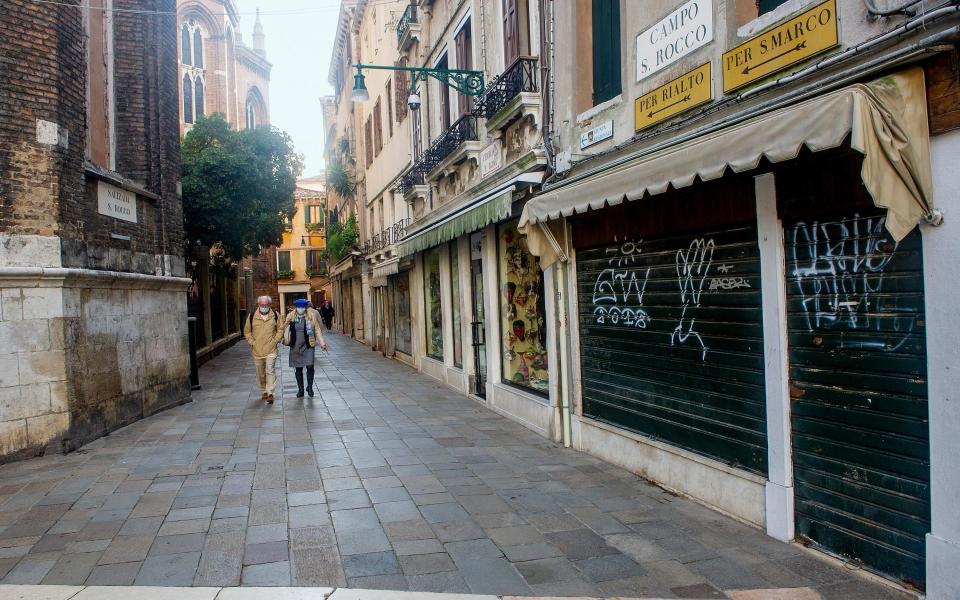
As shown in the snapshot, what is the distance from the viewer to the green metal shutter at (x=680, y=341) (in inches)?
205

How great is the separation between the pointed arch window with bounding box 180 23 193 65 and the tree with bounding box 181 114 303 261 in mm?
22768

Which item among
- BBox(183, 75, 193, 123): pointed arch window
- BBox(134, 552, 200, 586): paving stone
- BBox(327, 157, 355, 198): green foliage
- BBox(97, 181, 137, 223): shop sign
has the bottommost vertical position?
BBox(134, 552, 200, 586): paving stone

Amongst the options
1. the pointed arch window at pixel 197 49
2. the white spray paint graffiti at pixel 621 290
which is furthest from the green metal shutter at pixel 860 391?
the pointed arch window at pixel 197 49

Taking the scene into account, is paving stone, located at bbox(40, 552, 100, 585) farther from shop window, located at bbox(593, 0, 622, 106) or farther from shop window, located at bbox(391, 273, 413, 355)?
shop window, located at bbox(391, 273, 413, 355)

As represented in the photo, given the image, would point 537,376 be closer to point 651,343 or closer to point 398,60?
point 651,343

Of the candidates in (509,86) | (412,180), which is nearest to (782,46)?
(509,86)

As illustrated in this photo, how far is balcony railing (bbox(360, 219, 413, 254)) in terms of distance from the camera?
19.9m

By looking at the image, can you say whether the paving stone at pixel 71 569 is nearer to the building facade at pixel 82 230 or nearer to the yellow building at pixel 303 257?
the building facade at pixel 82 230

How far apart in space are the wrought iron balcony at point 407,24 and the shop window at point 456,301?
565 centimetres

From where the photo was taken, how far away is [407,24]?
1616 cm

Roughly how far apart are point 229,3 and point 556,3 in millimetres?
41736

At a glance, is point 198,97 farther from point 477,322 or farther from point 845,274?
point 845,274

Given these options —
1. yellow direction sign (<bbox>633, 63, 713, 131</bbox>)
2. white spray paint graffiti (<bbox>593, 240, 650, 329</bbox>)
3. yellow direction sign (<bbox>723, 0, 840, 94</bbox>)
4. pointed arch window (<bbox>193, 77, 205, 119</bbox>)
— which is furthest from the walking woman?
pointed arch window (<bbox>193, 77, 205, 119</bbox>)

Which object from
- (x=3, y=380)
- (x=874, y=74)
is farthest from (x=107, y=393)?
(x=874, y=74)
